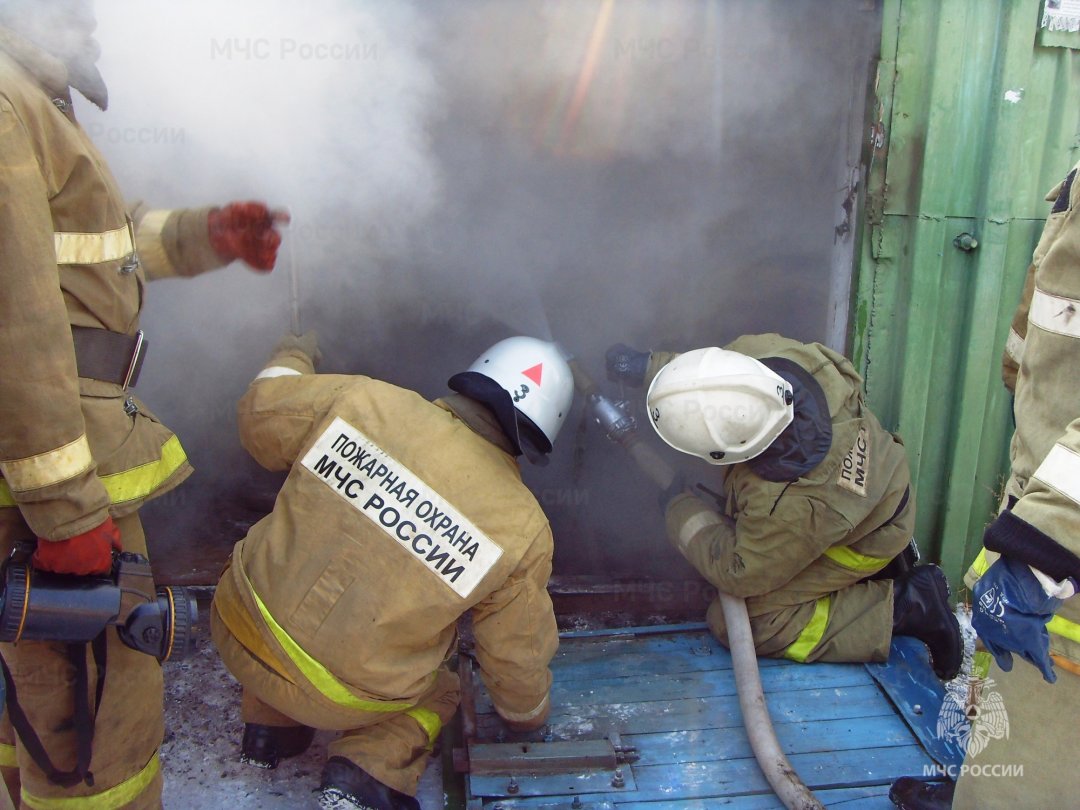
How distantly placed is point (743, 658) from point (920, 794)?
0.69 meters

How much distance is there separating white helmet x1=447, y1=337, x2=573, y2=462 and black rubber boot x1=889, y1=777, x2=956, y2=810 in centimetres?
147

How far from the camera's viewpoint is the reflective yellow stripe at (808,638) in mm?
3162

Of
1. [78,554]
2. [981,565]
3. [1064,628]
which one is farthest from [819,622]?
[78,554]

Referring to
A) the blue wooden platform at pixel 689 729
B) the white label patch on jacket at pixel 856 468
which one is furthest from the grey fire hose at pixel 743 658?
the white label patch on jacket at pixel 856 468

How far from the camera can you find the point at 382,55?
360 centimetres

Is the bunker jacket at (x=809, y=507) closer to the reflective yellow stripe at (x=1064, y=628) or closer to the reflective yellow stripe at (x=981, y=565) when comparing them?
the reflective yellow stripe at (x=981, y=565)

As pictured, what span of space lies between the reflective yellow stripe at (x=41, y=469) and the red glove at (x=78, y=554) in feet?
0.46

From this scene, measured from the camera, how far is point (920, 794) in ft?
8.04

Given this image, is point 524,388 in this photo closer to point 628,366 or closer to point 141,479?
point 628,366

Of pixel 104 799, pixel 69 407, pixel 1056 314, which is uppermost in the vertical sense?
pixel 1056 314

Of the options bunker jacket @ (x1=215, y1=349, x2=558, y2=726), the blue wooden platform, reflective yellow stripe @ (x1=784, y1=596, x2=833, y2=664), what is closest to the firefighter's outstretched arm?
bunker jacket @ (x1=215, y1=349, x2=558, y2=726)

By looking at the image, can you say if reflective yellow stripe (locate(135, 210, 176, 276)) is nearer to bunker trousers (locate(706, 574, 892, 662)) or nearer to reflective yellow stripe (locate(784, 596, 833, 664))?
bunker trousers (locate(706, 574, 892, 662))

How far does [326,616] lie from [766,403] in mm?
1549

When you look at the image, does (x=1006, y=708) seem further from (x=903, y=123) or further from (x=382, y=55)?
(x=382, y=55)
